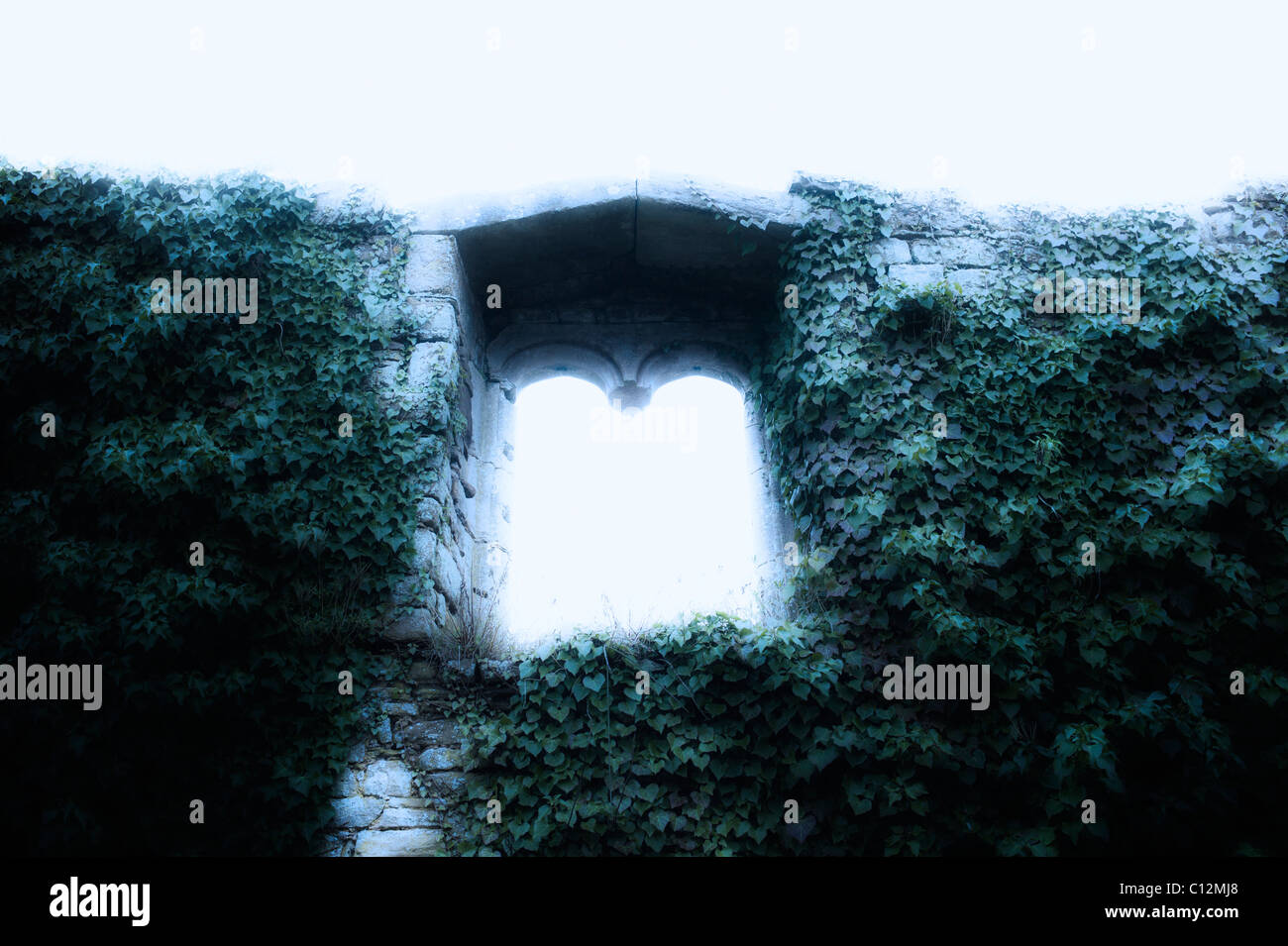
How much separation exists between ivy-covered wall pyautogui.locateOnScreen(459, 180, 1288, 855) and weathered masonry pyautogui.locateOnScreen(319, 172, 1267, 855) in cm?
35

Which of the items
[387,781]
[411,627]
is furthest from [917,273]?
[387,781]

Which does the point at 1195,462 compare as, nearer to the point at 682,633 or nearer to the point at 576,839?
the point at 682,633

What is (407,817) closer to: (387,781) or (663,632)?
(387,781)

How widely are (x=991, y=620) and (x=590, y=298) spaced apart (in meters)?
3.14

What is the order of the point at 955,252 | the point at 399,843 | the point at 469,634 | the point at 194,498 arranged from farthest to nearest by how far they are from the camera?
the point at 955,252, the point at 469,634, the point at 194,498, the point at 399,843

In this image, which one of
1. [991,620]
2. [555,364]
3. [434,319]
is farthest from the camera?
[555,364]

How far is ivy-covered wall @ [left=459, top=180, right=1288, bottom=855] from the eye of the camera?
4293 millimetres

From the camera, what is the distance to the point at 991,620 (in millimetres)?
4594

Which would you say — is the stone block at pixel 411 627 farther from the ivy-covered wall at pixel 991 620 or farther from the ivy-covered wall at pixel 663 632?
the ivy-covered wall at pixel 991 620

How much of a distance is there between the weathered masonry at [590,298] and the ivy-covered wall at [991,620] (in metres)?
0.35

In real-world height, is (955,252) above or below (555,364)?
above

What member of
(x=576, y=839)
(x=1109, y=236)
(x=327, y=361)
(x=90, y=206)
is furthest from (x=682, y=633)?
(x=90, y=206)

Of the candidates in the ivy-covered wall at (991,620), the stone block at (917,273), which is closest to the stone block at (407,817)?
A: the ivy-covered wall at (991,620)

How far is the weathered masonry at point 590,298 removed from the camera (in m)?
5.45
